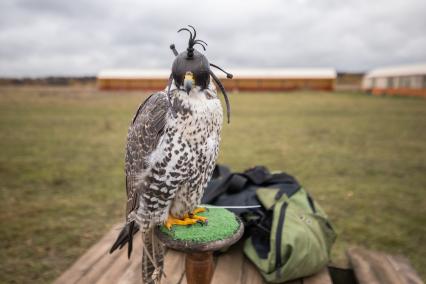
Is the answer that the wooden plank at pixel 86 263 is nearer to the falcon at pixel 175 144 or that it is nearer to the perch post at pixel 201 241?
the falcon at pixel 175 144

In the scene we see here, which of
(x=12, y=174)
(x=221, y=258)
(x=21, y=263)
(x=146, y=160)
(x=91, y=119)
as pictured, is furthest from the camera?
(x=91, y=119)

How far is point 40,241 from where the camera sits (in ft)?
12.6

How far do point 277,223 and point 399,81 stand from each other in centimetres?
3151

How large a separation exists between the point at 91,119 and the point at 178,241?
12708 mm

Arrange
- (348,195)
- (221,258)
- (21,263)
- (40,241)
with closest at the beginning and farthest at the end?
(221,258) → (21,263) → (40,241) → (348,195)

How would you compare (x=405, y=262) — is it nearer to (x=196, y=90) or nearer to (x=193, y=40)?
(x=196, y=90)

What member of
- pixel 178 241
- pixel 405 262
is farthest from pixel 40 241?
pixel 405 262

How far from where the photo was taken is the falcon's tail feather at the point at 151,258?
206 centimetres

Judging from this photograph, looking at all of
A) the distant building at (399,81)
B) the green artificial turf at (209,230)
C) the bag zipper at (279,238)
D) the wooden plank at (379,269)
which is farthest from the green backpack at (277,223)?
the distant building at (399,81)

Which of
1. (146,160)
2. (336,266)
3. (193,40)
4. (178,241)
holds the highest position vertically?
(193,40)

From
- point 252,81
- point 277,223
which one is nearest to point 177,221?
point 277,223

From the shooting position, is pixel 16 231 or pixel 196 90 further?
pixel 16 231

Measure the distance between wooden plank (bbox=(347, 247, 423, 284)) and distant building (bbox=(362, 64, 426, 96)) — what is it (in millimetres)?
27821

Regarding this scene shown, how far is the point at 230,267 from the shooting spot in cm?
247
